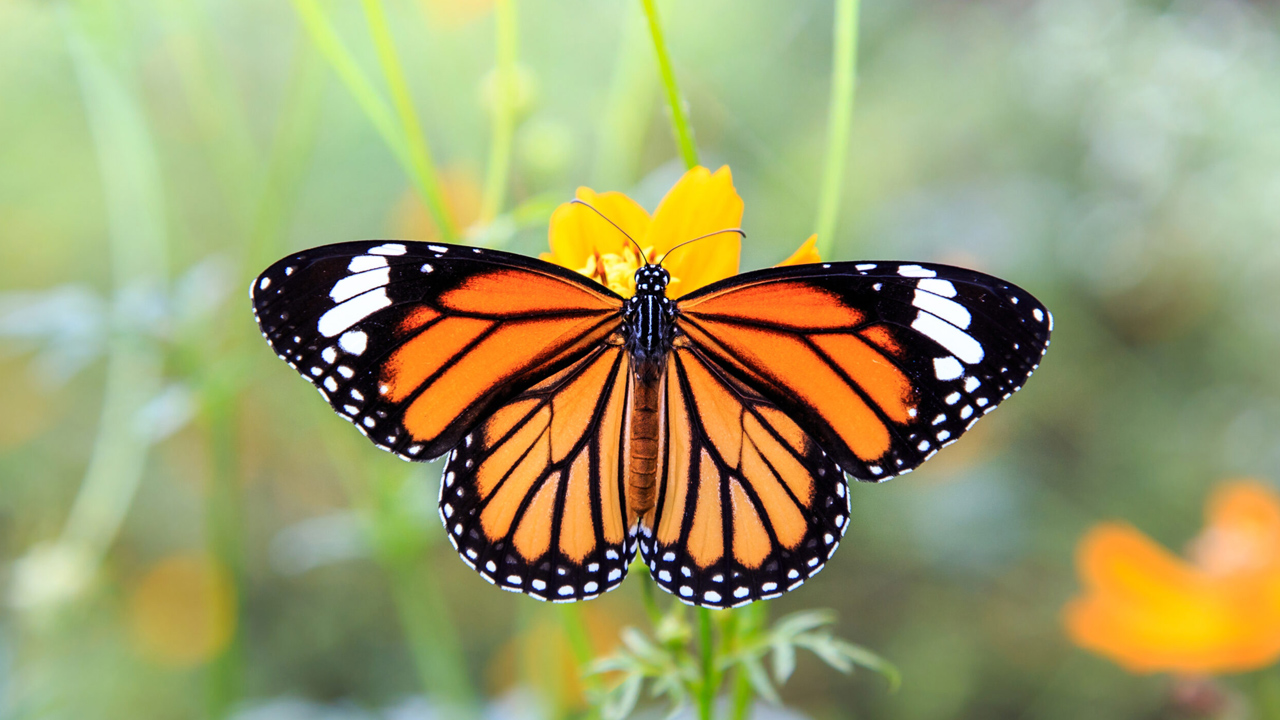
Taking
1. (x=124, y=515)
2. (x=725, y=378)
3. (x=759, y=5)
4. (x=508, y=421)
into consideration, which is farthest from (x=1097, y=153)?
(x=124, y=515)

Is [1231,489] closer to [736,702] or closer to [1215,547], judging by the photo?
[1215,547]

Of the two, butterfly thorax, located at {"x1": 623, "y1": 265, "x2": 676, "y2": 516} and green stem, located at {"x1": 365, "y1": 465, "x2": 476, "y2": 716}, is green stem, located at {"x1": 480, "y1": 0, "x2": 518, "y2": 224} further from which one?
green stem, located at {"x1": 365, "y1": 465, "x2": 476, "y2": 716}

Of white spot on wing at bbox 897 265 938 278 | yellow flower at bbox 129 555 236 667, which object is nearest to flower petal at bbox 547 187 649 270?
white spot on wing at bbox 897 265 938 278

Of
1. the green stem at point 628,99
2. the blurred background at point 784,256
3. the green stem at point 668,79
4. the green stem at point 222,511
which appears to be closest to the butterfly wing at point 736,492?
the green stem at point 668,79

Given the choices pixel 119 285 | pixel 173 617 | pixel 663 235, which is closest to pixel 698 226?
pixel 663 235

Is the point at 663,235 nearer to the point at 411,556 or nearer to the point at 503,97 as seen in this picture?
the point at 503,97

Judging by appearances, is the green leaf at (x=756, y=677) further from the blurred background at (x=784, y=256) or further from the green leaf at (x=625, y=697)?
the blurred background at (x=784, y=256)
